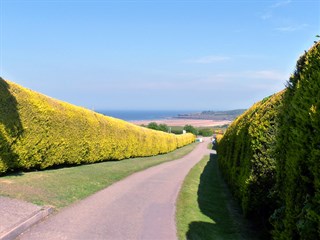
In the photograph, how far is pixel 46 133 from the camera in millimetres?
12211

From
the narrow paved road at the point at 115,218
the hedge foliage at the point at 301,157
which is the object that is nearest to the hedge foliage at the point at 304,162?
the hedge foliage at the point at 301,157

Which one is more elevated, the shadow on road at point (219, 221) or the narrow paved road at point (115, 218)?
the narrow paved road at point (115, 218)

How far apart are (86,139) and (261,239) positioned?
10.3 m

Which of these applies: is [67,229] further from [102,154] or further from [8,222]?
[102,154]

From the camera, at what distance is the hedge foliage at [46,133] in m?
10.3

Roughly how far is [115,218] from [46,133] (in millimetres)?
5898

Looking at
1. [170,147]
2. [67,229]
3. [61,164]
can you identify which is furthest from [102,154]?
[170,147]

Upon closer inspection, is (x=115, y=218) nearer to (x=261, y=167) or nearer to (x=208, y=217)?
(x=208, y=217)

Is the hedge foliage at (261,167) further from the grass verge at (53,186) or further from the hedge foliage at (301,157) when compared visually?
the grass verge at (53,186)

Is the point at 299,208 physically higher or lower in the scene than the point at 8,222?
higher

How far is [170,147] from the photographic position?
3884cm

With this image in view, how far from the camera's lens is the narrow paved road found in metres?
6.47

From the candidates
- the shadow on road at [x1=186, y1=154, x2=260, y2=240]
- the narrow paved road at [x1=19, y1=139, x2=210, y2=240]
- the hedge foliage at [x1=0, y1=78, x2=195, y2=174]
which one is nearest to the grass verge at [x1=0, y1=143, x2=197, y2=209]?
the narrow paved road at [x1=19, y1=139, x2=210, y2=240]

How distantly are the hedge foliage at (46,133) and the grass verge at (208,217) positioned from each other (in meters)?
5.35
